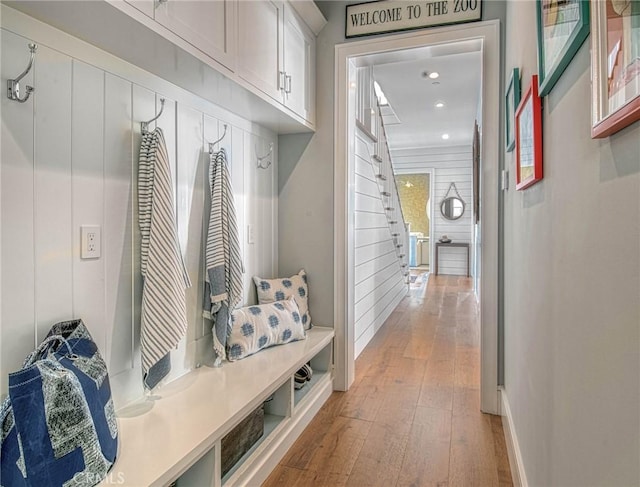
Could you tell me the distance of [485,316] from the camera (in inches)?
97.6

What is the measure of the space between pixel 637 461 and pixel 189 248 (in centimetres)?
179

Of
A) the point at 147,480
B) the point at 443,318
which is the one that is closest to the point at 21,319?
the point at 147,480

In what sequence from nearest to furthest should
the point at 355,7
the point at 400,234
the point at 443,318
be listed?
the point at 355,7, the point at 443,318, the point at 400,234

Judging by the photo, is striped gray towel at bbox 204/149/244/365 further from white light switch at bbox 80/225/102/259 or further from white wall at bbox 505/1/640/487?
white wall at bbox 505/1/640/487

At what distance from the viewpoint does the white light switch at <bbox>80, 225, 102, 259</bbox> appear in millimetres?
1409

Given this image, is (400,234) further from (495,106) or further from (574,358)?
(574,358)

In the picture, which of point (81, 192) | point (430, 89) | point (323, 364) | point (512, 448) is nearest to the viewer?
point (81, 192)

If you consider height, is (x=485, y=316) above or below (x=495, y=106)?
below

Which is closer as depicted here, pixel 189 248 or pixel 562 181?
pixel 562 181

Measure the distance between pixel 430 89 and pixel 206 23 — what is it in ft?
A: 13.9

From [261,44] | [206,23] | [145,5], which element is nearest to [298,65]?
[261,44]

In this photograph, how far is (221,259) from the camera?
6.58ft

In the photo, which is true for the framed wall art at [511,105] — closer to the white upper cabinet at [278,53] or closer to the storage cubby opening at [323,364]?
the white upper cabinet at [278,53]

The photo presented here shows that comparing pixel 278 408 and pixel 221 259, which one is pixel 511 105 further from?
pixel 278 408
